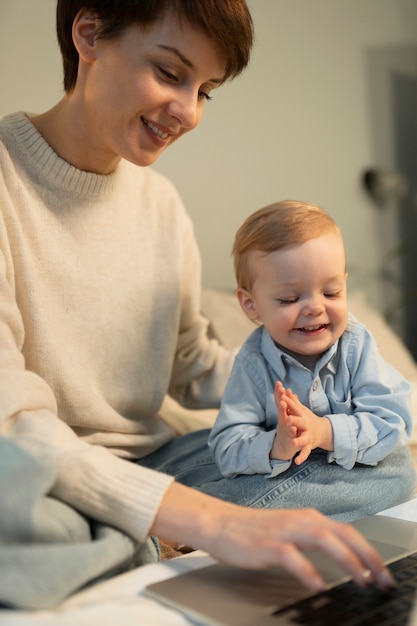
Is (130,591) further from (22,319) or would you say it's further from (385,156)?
(385,156)

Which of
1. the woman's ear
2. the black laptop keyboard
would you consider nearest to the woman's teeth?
the woman's ear

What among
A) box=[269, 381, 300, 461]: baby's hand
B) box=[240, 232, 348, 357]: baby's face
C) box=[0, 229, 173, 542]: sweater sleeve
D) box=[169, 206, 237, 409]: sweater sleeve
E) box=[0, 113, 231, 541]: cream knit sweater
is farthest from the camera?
box=[169, 206, 237, 409]: sweater sleeve

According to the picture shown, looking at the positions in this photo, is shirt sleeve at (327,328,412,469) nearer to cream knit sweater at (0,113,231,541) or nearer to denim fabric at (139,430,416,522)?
denim fabric at (139,430,416,522)

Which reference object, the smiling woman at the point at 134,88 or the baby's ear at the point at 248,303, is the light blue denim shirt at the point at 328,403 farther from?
the smiling woman at the point at 134,88

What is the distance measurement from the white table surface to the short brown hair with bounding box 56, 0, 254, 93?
81 cm

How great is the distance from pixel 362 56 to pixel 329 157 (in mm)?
428

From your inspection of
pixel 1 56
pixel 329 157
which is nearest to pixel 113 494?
pixel 1 56

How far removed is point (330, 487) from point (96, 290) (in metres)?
0.54

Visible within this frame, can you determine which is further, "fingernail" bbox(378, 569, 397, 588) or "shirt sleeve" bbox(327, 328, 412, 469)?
"shirt sleeve" bbox(327, 328, 412, 469)

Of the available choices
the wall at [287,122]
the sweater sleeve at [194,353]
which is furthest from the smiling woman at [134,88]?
the wall at [287,122]

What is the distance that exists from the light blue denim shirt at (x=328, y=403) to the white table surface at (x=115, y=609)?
12.9 inches

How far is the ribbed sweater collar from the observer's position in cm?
132

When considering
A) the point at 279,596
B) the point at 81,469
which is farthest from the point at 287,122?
the point at 279,596

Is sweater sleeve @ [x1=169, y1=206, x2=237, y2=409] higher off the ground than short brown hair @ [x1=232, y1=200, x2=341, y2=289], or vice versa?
short brown hair @ [x1=232, y1=200, x2=341, y2=289]
